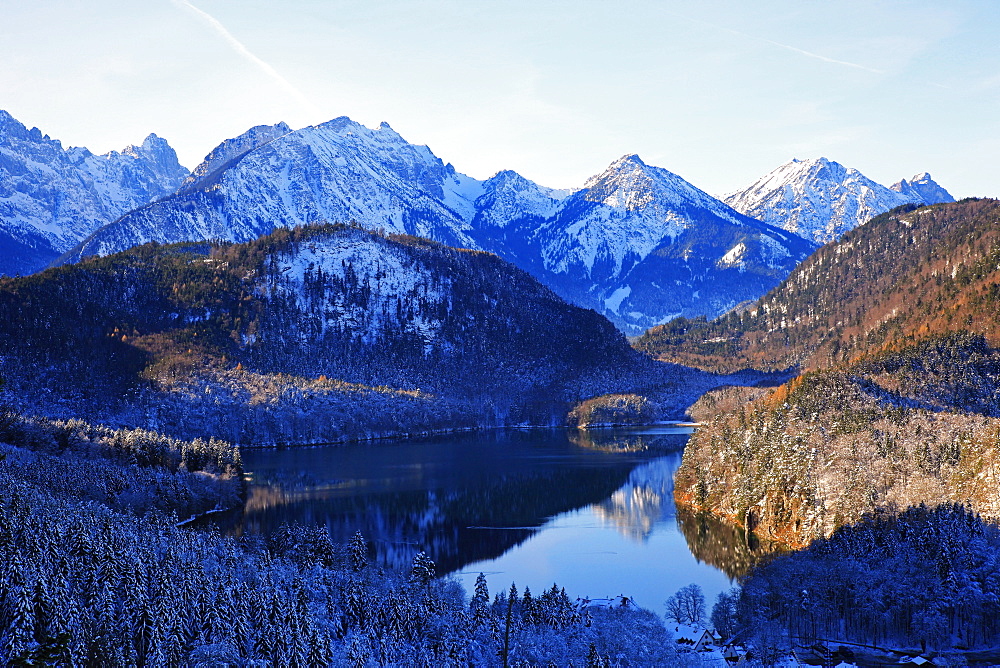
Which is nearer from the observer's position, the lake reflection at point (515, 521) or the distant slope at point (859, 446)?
the distant slope at point (859, 446)

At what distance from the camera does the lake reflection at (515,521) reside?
109 meters

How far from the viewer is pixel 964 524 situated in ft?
318

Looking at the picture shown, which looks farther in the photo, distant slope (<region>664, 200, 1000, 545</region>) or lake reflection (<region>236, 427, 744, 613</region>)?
lake reflection (<region>236, 427, 744, 613</region>)

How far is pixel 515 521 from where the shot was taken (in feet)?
472

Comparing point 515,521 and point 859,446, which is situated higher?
point 859,446

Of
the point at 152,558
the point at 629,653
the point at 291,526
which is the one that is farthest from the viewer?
the point at 291,526

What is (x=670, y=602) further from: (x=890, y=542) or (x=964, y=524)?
(x=964, y=524)

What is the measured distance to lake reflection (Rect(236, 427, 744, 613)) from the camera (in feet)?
358

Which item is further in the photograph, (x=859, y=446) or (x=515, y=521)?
(x=515, y=521)

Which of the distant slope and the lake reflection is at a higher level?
the distant slope

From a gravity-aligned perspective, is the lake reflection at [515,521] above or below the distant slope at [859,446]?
below

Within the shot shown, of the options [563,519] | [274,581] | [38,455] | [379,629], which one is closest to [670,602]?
[379,629]

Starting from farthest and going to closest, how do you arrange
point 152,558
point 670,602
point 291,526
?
point 291,526 < point 670,602 < point 152,558

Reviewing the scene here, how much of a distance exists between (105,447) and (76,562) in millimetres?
90117
